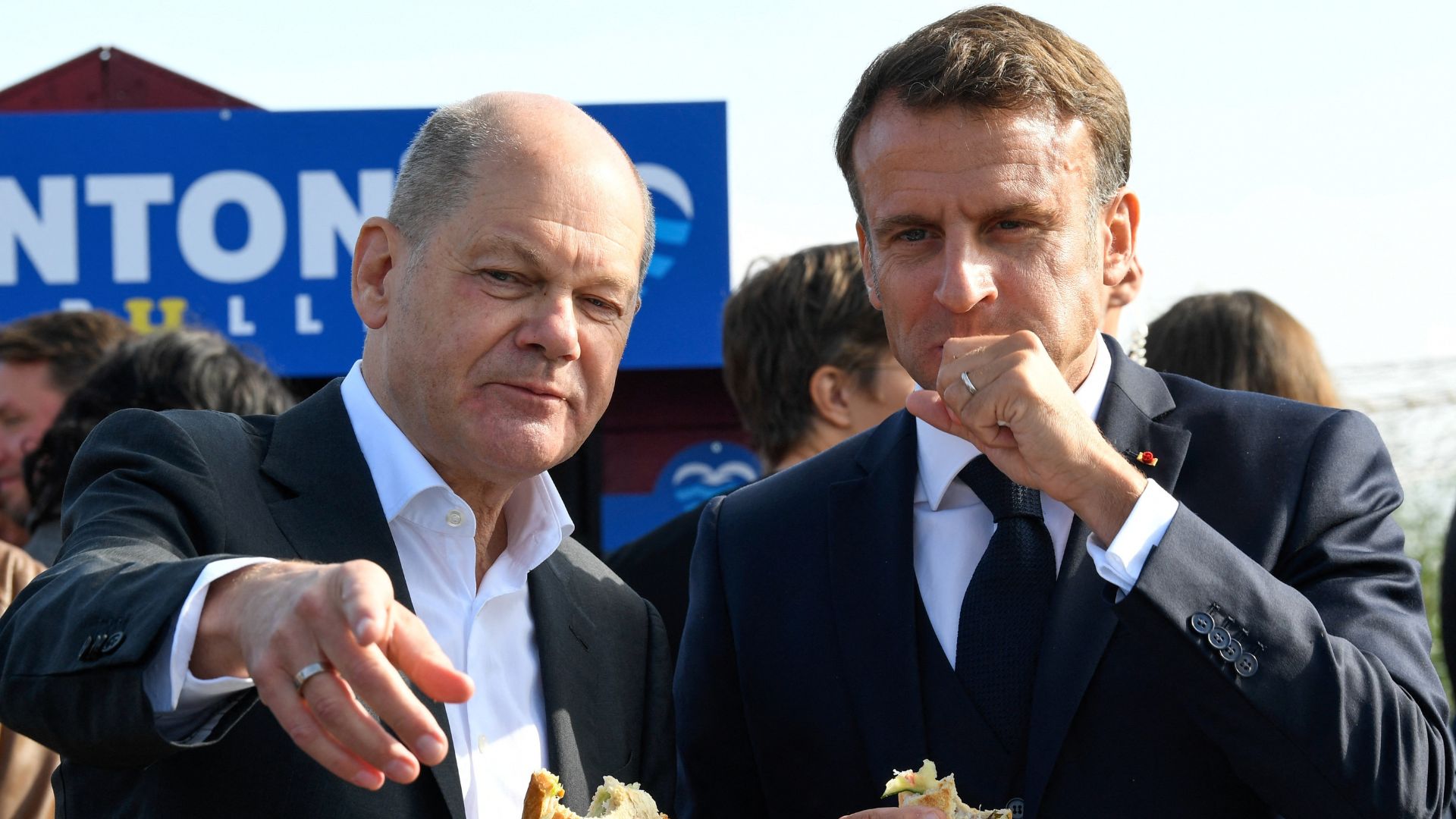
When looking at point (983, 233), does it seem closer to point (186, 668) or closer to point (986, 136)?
point (986, 136)

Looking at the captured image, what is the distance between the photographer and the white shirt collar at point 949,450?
8.97 feet

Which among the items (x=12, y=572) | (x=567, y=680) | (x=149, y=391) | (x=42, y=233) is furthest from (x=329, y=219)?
(x=567, y=680)

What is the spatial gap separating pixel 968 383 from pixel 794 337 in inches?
84.2

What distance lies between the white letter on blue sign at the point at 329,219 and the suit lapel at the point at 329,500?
3.87 meters

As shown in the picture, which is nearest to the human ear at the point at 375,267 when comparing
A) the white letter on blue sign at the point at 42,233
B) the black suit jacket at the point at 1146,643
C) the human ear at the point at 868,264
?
the black suit jacket at the point at 1146,643

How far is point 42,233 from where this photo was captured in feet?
20.9

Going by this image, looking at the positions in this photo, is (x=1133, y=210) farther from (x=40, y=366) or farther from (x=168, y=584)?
(x=40, y=366)

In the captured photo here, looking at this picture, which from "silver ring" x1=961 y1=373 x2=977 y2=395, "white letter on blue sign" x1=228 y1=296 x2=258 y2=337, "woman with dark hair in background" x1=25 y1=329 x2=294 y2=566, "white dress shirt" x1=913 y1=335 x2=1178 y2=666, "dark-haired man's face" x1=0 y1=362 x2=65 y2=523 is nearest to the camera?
"silver ring" x1=961 y1=373 x2=977 y2=395

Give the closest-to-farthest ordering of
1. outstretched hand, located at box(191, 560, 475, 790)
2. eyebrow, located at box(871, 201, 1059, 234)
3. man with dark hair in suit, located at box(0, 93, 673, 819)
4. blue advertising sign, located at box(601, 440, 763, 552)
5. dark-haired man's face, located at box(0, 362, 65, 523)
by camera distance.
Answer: outstretched hand, located at box(191, 560, 475, 790)
man with dark hair in suit, located at box(0, 93, 673, 819)
eyebrow, located at box(871, 201, 1059, 234)
dark-haired man's face, located at box(0, 362, 65, 523)
blue advertising sign, located at box(601, 440, 763, 552)

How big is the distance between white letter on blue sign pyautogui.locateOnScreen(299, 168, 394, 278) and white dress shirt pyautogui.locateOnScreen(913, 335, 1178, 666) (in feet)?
13.4

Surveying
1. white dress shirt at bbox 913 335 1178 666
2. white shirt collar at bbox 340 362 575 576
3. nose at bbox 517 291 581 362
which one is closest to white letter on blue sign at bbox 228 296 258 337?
white shirt collar at bbox 340 362 575 576

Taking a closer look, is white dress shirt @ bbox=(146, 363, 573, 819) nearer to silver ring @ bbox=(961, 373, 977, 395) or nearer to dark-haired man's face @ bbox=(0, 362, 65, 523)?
silver ring @ bbox=(961, 373, 977, 395)

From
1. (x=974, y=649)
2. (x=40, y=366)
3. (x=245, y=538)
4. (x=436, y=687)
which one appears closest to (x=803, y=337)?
(x=974, y=649)

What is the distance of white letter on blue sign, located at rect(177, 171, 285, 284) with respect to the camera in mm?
6336
